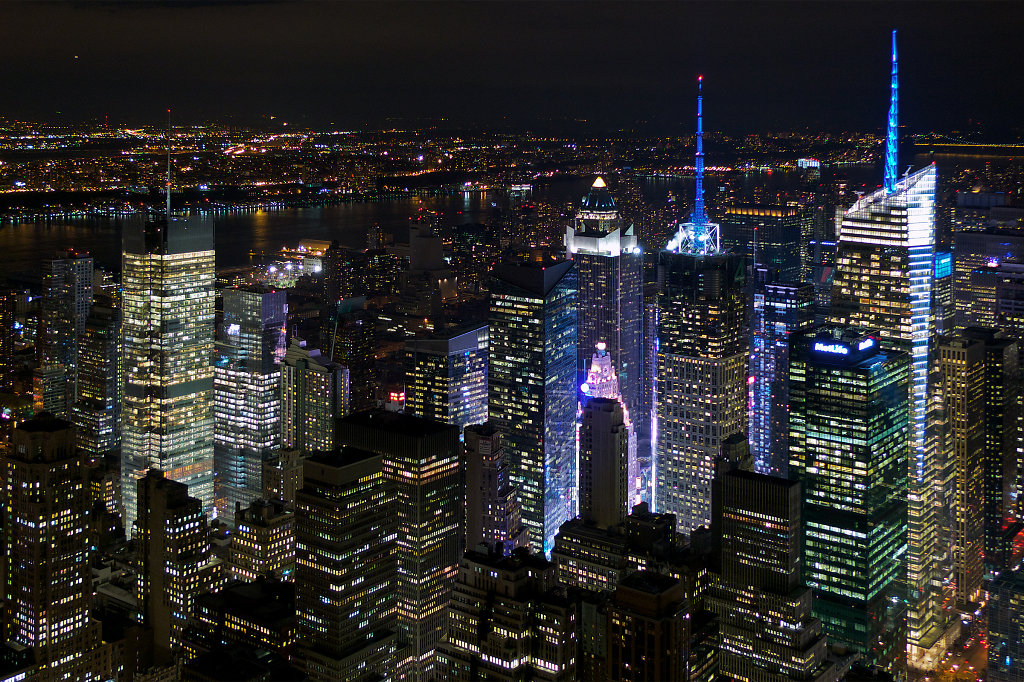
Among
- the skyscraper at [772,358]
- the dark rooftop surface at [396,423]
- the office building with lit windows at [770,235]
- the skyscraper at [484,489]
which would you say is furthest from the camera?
the office building with lit windows at [770,235]

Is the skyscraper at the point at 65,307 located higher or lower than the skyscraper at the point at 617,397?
higher

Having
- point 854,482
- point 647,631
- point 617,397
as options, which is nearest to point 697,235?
point 617,397

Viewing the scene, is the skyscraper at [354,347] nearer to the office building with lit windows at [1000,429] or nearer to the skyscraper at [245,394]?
the skyscraper at [245,394]

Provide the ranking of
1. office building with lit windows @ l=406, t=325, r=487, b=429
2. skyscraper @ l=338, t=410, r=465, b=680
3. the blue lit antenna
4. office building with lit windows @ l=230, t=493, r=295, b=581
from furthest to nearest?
office building with lit windows @ l=406, t=325, r=487, b=429 < the blue lit antenna < office building with lit windows @ l=230, t=493, r=295, b=581 < skyscraper @ l=338, t=410, r=465, b=680

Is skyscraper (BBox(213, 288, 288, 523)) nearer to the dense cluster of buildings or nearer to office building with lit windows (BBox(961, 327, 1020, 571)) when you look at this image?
the dense cluster of buildings

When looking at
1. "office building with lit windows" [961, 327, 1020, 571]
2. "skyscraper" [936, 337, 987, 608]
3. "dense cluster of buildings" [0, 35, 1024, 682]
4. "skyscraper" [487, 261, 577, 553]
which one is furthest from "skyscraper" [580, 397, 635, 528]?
"office building with lit windows" [961, 327, 1020, 571]

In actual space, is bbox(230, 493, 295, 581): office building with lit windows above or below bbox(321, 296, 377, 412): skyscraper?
below

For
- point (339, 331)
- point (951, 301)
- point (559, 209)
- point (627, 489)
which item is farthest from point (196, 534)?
point (951, 301)

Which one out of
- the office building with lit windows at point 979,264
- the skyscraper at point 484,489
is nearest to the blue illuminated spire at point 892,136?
the office building with lit windows at point 979,264
